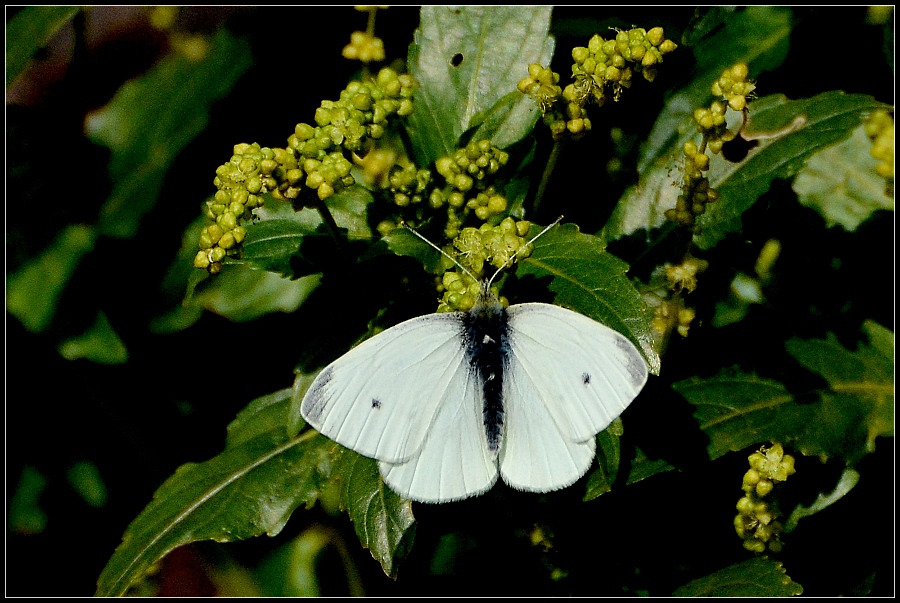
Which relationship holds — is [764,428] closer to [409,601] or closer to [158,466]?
[409,601]

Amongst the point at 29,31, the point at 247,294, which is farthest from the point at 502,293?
the point at 29,31

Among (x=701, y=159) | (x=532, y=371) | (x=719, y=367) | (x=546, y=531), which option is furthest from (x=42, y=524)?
(x=701, y=159)

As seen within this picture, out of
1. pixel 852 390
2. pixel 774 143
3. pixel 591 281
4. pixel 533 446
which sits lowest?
pixel 852 390

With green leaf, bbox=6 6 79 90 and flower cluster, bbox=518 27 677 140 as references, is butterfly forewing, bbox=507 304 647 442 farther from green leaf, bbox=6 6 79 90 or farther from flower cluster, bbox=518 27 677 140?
green leaf, bbox=6 6 79 90

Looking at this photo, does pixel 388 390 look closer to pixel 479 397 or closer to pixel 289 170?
pixel 479 397

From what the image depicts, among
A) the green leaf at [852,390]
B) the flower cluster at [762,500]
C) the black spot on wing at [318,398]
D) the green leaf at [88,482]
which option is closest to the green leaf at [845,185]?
the green leaf at [852,390]
